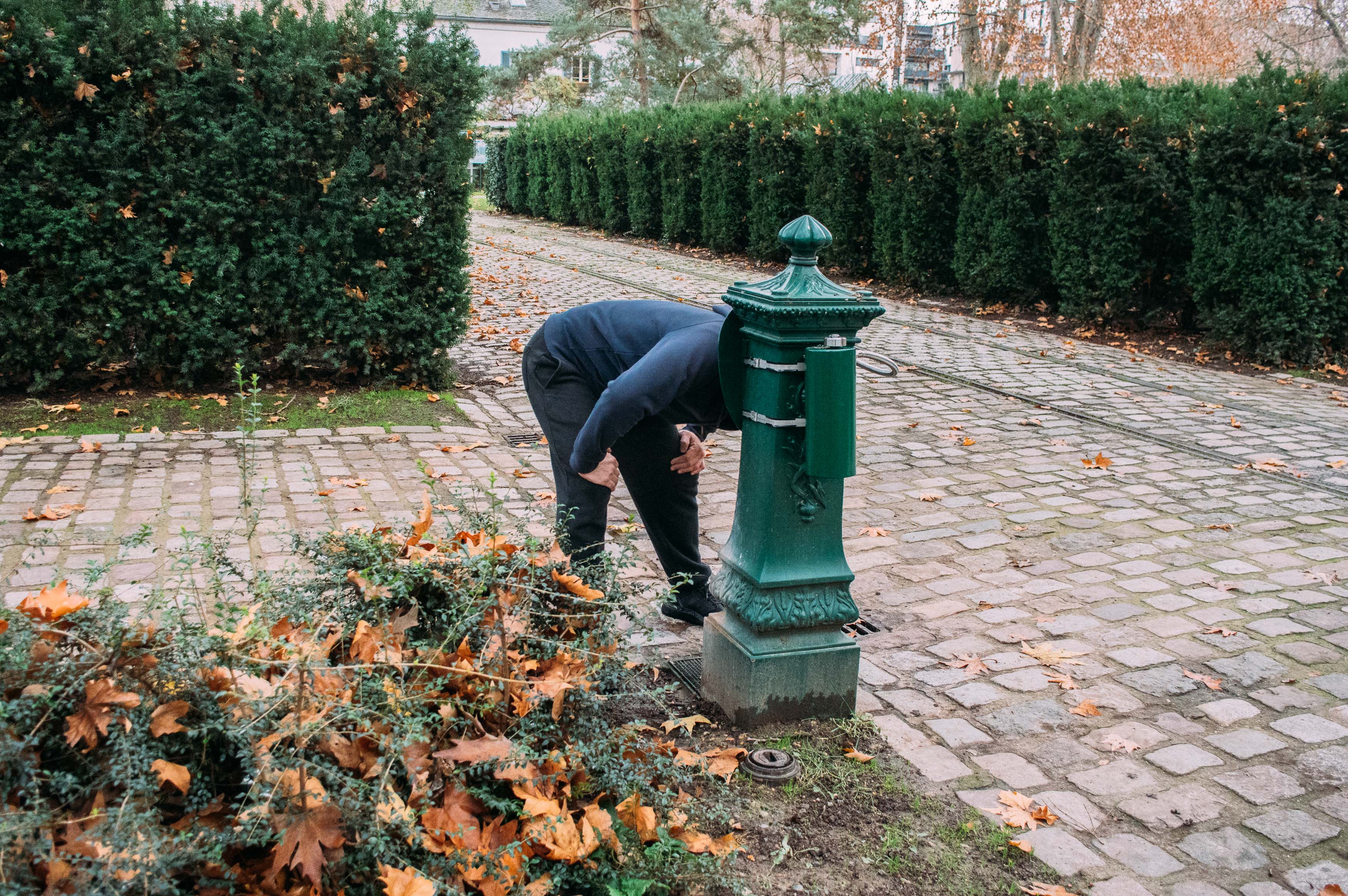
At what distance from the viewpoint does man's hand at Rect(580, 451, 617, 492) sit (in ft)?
11.7

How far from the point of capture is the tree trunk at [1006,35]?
2228 cm

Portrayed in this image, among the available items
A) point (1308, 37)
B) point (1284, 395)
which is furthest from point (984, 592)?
point (1308, 37)

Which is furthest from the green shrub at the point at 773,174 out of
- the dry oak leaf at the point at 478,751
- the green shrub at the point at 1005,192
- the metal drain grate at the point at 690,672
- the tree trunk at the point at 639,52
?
the tree trunk at the point at 639,52

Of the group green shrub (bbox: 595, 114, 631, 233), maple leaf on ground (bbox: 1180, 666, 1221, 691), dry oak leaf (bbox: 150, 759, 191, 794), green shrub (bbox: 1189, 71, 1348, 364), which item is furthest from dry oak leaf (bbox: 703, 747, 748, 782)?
green shrub (bbox: 595, 114, 631, 233)

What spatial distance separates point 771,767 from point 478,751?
0.99 m

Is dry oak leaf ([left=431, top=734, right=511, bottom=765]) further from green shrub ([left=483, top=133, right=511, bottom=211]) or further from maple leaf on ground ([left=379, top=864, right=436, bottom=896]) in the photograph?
green shrub ([left=483, top=133, right=511, bottom=211])

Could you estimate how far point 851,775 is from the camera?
3020mm

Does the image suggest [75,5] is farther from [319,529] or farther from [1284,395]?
[1284,395]

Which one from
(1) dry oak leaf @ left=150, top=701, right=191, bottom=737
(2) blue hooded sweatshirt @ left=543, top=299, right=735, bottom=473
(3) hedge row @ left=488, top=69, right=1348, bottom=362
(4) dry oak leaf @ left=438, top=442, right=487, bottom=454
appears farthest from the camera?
(3) hedge row @ left=488, top=69, right=1348, bottom=362

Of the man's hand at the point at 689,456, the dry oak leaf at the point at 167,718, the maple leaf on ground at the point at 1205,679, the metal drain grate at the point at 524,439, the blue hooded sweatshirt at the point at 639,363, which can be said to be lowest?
the maple leaf on ground at the point at 1205,679

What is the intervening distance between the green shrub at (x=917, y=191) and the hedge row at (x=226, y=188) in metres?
7.16

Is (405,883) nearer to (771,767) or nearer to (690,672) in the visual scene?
(771,767)

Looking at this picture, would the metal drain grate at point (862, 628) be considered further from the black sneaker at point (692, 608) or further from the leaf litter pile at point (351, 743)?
the leaf litter pile at point (351, 743)

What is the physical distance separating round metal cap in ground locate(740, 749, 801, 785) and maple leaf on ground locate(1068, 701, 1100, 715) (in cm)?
109
